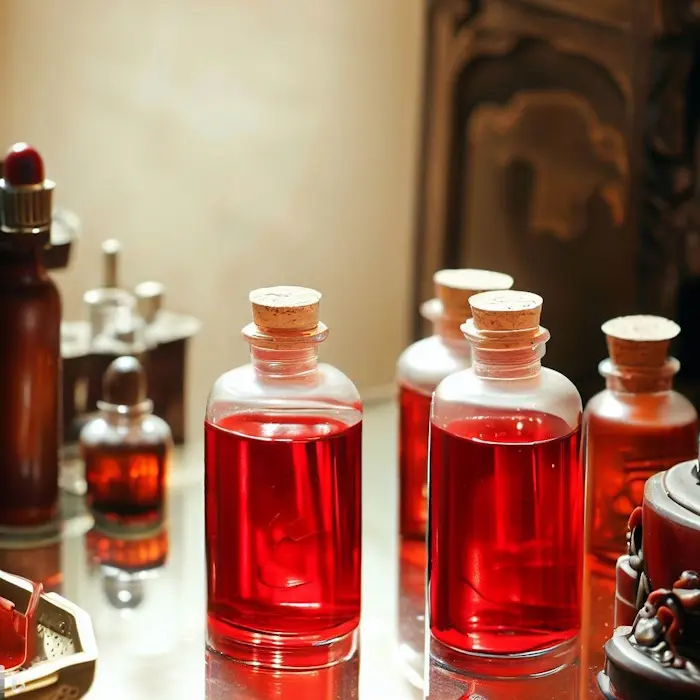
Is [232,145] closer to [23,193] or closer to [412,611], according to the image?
[23,193]

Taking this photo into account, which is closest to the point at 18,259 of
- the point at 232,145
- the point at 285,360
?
the point at 285,360

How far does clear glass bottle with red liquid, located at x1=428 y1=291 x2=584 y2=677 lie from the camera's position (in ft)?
2.88

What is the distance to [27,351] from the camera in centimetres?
112

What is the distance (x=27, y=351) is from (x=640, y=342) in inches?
20.3

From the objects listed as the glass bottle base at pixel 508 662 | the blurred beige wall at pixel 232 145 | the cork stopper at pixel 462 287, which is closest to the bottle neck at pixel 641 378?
the cork stopper at pixel 462 287

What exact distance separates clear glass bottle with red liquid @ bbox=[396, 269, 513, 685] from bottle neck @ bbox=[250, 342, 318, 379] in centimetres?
19

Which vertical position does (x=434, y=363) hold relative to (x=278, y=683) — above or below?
above

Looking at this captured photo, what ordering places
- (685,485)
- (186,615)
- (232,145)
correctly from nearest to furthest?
(685,485), (186,615), (232,145)

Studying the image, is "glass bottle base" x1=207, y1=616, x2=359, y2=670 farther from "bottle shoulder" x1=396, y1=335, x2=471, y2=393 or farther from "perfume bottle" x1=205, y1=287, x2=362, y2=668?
"bottle shoulder" x1=396, y1=335, x2=471, y2=393

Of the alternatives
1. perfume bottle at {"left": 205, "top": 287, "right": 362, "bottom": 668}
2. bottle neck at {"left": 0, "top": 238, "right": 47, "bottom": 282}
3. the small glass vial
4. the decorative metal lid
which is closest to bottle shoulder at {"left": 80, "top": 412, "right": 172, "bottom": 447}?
the small glass vial

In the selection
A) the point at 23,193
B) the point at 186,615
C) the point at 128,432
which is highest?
the point at 23,193

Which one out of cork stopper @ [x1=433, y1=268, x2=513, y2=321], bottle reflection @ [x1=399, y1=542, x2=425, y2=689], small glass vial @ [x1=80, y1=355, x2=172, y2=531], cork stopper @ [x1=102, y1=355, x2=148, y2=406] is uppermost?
cork stopper @ [x1=433, y1=268, x2=513, y2=321]

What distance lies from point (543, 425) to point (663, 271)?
29.9 inches

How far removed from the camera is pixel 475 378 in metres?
0.90
